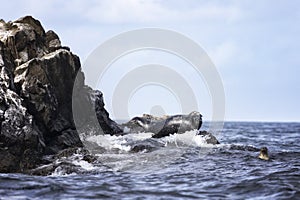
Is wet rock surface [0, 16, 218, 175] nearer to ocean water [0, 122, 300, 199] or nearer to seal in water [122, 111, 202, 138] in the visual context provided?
ocean water [0, 122, 300, 199]

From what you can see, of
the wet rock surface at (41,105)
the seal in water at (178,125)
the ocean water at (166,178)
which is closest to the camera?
the ocean water at (166,178)

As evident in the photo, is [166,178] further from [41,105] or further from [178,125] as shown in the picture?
[178,125]

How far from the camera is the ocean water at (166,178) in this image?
11445 mm

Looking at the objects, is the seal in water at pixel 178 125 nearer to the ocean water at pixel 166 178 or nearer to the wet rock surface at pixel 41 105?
the wet rock surface at pixel 41 105

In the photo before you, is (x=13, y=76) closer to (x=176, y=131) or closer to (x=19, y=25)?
(x=19, y=25)

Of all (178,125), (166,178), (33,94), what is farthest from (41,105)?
(178,125)

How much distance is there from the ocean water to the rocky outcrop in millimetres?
1854

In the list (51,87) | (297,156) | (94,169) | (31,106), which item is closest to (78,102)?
(51,87)

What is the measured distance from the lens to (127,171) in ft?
50.5

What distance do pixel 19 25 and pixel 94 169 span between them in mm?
10564

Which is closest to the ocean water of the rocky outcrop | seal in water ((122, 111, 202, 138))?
the rocky outcrop

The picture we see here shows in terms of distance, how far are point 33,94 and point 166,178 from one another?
8484 millimetres

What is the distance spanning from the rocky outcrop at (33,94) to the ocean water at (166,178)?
6.08 feet

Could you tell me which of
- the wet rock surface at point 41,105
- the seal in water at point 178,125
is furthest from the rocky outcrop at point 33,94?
the seal in water at point 178,125
